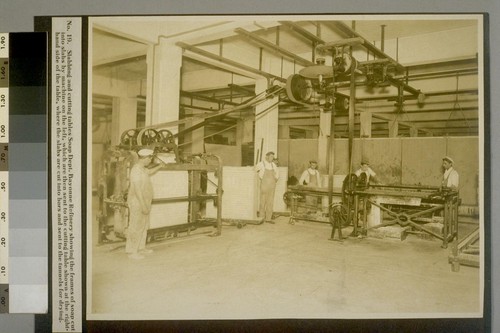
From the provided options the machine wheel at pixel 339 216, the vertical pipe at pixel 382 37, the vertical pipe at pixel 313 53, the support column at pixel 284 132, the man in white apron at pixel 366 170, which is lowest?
the machine wheel at pixel 339 216

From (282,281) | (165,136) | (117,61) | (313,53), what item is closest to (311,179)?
(282,281)

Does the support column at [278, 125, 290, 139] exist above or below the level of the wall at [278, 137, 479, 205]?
above

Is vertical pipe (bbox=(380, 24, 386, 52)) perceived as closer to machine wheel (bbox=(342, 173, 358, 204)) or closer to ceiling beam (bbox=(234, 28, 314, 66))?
ceiling beam (bbox=(234, 28, 314, 66))

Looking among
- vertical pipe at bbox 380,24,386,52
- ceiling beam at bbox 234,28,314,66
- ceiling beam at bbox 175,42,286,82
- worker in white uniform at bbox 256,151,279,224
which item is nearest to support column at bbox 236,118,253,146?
worker in white uniform at bbox 256,151,279,224

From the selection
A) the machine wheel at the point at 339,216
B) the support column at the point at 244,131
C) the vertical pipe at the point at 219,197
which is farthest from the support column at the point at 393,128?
the vertical pipe at the point at 219,197

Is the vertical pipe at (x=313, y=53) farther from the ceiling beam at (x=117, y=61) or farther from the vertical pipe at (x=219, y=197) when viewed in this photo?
the ceiling beam at (x=117, y=61)

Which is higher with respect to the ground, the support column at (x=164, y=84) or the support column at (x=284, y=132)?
the support column at (x=164, y=84)

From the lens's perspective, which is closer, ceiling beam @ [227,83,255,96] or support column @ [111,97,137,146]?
support column @ [111,97,137,146]

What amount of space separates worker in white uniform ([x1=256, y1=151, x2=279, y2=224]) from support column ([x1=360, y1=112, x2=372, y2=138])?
41cm

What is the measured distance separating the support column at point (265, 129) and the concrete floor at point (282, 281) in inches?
13.7

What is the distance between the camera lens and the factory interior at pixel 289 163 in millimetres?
1536

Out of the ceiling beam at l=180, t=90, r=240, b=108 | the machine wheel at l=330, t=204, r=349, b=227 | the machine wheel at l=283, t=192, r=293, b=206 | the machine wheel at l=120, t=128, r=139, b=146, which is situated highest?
the ceiling beam at l=180, t=90, r=240, b=108

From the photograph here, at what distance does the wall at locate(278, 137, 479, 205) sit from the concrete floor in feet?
0.77

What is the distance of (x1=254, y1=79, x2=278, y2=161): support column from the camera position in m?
1.59
